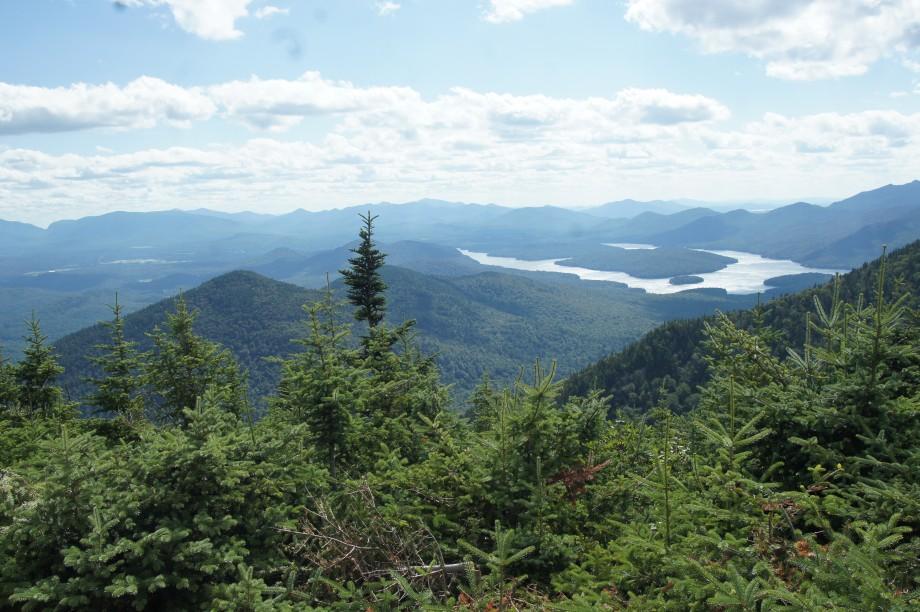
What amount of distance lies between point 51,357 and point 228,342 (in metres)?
174

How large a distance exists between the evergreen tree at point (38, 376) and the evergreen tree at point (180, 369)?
588 cm

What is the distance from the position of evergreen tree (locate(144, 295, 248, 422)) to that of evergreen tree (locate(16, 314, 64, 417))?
19.3ft

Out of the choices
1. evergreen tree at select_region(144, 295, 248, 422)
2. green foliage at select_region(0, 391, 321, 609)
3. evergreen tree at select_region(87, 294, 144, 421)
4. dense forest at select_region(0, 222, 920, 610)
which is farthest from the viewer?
evergreen tree at select_region(87, 294, 144, 421)

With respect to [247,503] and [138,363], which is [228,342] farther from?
[247,503]

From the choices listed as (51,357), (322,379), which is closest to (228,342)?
(51,357)

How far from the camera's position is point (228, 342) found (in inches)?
7269

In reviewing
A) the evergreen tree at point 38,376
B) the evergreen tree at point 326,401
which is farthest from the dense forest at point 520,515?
the evergreen tree at point 38,376

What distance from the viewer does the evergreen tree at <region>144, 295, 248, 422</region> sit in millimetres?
17156

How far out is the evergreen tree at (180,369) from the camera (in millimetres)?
17156

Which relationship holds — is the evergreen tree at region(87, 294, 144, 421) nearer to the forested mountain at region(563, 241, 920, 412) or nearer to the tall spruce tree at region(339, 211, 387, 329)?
the tall spruce tree at region(339, 211, 387, 329)

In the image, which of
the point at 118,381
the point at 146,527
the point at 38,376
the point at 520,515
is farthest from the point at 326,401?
the point at 38,376

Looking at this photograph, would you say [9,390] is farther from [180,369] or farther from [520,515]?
[520,515]

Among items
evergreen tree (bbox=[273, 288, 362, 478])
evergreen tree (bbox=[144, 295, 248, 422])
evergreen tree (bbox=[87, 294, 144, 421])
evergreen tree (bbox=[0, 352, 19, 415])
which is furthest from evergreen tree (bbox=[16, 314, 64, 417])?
evergreen tree (bbox=[273, 288, 362, 478])

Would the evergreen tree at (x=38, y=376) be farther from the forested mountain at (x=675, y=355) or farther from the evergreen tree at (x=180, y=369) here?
the forested mountain at (x=675, y=355)
